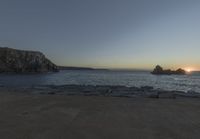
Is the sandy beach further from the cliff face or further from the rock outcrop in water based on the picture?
the rock outcrop in water

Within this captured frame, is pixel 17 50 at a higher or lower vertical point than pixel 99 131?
higher

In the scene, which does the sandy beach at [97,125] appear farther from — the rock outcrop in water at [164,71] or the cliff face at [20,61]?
the rock outcrop in water at [164,71]

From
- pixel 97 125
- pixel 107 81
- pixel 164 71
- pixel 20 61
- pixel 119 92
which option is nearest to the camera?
pixel 97 125

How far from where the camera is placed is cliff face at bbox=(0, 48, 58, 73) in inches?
4419

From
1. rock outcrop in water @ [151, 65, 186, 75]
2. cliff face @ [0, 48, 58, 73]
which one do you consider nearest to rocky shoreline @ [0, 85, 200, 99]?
cliff face @ [0, 48, 58, 73]

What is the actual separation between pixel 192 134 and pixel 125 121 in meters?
2.62

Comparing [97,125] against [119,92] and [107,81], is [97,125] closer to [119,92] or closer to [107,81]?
[119,92]

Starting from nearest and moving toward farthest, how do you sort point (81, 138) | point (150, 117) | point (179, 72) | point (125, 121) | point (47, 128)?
point (81, 138), point (47, 128), point (125, 121), point (150, 117), point (179, 72)

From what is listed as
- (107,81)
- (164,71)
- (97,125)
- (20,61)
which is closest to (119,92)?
(97,125)

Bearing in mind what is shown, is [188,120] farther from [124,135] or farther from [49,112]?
[49,112]

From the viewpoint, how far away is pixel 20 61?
11900cm

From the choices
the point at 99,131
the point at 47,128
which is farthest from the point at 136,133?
the point at 47,128

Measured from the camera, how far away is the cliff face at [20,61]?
112 m

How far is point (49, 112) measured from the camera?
9422 millimetres
